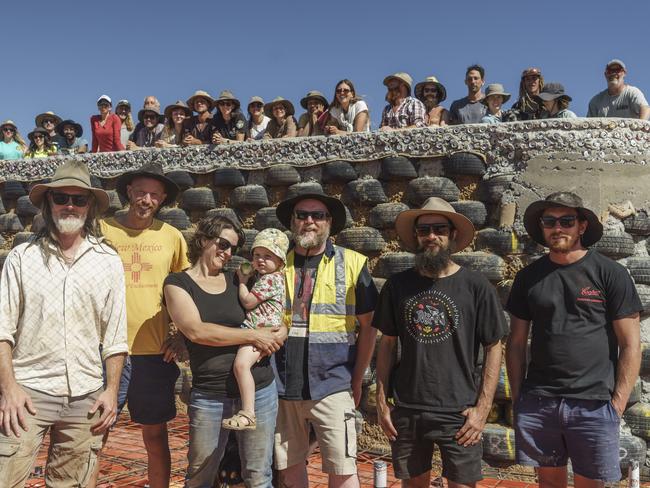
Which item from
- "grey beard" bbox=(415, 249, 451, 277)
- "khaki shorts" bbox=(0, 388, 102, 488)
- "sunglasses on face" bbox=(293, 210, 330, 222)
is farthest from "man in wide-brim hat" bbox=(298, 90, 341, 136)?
"khaki shorts" bbox=(0, 388, 102, 488)

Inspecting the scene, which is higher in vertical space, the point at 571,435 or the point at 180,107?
the point at 180,107

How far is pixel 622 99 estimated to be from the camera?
5.32 m

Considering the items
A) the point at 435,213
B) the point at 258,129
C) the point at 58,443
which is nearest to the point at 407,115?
the point at 258,129

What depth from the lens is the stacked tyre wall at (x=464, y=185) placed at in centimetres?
438

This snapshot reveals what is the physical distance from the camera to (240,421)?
2846mm

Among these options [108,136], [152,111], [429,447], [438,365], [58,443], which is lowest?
[429,447]

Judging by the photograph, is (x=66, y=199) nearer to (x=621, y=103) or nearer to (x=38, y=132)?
(x=621, y=103)

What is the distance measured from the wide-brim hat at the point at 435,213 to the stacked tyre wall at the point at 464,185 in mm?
1259

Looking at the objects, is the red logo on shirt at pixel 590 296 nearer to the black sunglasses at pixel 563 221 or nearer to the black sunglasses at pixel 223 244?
the black sunglasses at pixel 563 221

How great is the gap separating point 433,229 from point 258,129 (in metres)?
3.63

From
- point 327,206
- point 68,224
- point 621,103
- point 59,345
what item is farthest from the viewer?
point 621,103

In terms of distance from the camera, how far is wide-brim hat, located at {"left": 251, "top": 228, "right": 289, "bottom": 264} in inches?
127

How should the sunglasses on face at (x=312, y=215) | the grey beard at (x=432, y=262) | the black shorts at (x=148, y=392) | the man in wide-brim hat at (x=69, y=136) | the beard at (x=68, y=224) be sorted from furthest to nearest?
the man in wide-brim hat at (x=69, y=136) < the black shorts at (x=148, y=392) < the sunglasses on face at (x=312, y=215) < the grey beard at (x=432, y=262) < the beard at (x=68, y=224)

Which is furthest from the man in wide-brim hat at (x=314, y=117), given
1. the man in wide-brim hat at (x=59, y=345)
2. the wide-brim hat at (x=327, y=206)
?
the man in wide-brim hat at (x=59, y=345)
